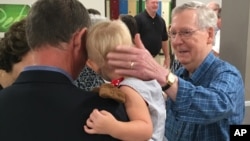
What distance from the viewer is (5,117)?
3.71ft

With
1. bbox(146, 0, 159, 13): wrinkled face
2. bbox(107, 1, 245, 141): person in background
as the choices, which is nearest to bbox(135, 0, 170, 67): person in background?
bbox(146, 0, 159, 13): wrinkled face

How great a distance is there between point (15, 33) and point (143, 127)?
877 millimetres

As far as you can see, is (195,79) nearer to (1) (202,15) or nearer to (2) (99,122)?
(1) (202,15)

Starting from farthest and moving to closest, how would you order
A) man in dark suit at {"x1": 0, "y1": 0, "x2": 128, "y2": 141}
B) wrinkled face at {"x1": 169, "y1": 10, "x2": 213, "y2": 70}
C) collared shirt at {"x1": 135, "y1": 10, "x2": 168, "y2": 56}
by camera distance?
collared shirt at {"x1": 135, "y1": 10, "x2": 168, "y2": 56} < wrinkled face at {"x1": 169, "y1": 10, "x2": 213, "y2": 70} < man in dark suit at {"x1": 0, "y1": 0, "x2": 128, "y2": 141}

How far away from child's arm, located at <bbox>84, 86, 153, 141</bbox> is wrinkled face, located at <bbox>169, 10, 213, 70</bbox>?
2.58 feet

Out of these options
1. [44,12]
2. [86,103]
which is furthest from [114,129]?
[44,12]

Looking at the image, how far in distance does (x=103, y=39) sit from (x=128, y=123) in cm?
33

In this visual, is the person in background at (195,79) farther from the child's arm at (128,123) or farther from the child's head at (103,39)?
the child's arm at (128,123)

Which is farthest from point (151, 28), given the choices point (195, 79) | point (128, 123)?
point (128, 123)

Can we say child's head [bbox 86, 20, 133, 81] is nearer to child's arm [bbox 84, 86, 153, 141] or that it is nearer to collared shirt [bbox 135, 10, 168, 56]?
child's arm [bbox 84, 86, 153, 141]

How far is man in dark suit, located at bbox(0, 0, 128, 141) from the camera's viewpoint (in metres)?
1.09

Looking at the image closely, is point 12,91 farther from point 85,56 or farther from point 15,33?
point 15,33

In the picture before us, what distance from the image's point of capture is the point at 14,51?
1.81 meters

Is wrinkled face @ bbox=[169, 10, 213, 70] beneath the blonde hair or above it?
beneath
